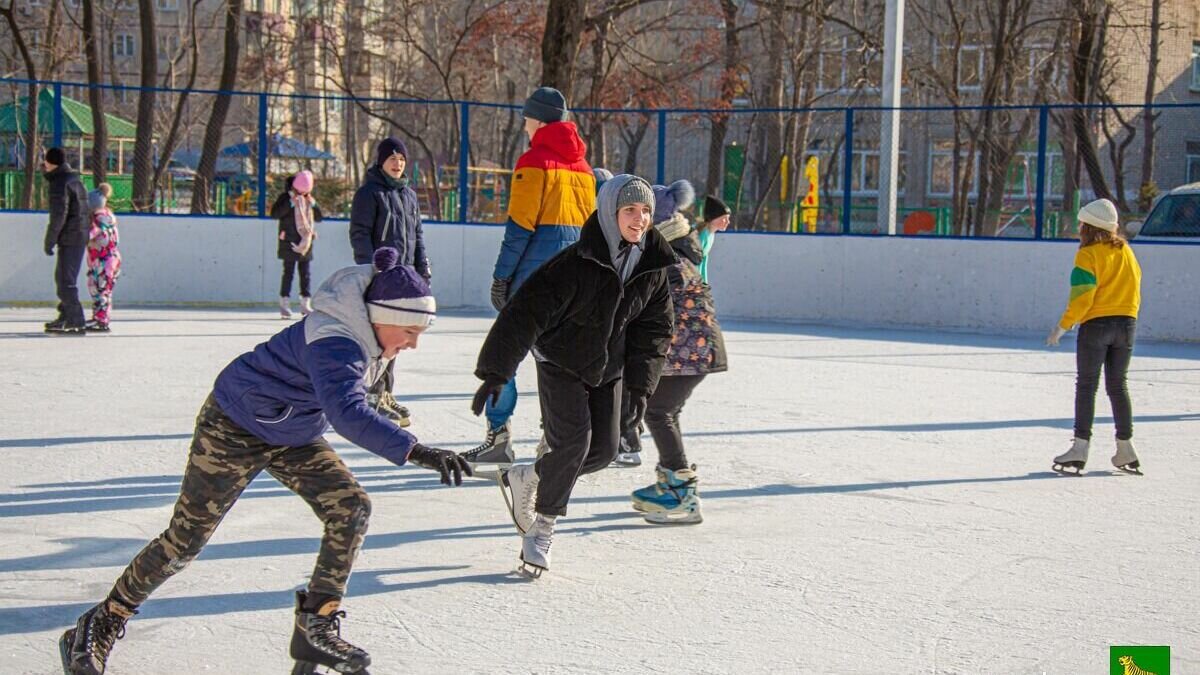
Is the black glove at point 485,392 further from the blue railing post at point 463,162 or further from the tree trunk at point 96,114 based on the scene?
the tree trunk at point 96,114

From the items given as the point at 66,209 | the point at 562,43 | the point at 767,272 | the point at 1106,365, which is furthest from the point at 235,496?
the point at 562,43

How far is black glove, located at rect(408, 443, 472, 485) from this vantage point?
3.62 meters

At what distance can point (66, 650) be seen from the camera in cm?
389

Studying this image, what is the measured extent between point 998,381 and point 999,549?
5.57m

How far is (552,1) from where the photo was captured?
1798 centimetres

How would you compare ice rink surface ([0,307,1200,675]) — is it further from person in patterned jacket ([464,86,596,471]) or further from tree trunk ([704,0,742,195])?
tree trunk ([704,0,742,195])

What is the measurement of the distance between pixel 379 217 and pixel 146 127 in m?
13.1

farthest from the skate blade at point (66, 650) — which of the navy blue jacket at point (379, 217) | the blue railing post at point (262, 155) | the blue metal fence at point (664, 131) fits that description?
the blue railing post at point (262, 155)

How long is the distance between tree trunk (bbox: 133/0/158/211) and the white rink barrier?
3.82 ft

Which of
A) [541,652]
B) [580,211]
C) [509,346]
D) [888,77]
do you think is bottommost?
[541,652]

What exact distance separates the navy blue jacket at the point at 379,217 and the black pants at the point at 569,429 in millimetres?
3200

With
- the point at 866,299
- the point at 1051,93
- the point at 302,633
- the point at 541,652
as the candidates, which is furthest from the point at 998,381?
the point at 1051,93

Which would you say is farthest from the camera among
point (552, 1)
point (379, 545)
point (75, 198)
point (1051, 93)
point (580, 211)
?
point (1051, 93)

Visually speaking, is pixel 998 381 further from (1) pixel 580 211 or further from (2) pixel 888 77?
(2) pixel 888 77
